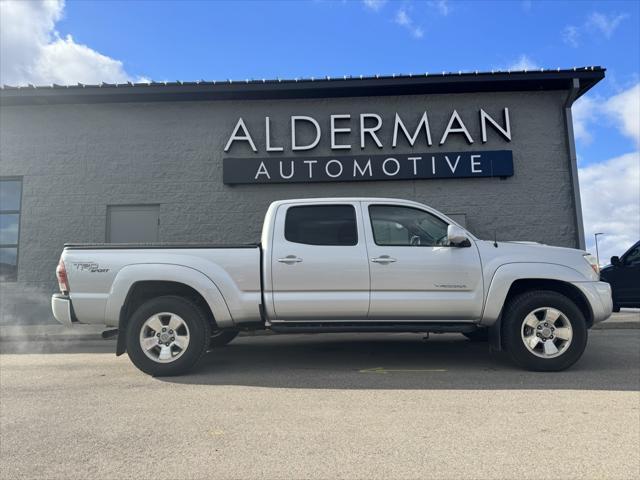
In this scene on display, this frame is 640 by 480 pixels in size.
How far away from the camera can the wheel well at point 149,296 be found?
5387 mm

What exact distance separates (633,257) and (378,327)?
232 inches

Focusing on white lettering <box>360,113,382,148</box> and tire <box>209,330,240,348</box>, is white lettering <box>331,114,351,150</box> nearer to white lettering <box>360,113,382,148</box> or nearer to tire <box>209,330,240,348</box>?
white lettering <box>360,113,382,148</box>

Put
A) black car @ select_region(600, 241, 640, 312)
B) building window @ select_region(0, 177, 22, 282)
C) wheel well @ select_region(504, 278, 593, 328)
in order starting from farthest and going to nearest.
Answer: building window @ select_region(0, 177, 22, 282) → black car @ select_region(600, 241, 640, 312) → wheel well @ select_region(504, 278, 593, 328)

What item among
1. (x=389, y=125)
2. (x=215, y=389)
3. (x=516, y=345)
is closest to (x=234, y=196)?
(x=389, y=125)

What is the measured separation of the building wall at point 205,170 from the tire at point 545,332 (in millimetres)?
5585

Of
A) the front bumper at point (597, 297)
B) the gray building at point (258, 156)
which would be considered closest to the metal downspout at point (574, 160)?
the gray building at point (258, 156)

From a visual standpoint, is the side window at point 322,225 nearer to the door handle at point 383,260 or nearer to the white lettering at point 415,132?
the door handle at point 383,260

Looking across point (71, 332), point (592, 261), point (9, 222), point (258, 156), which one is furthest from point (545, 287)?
point (9, 222)

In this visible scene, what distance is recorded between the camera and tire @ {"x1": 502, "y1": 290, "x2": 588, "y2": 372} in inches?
207

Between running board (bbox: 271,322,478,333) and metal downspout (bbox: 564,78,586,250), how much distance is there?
663cm

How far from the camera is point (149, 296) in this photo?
5605 millimetres

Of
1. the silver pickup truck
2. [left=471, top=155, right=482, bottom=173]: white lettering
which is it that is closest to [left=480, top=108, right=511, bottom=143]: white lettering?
[left=471, top=155, right=482, bottom=173]: white lettering

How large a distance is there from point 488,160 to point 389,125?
2.41 meters

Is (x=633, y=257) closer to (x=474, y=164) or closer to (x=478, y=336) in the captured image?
(x=474, y=164)
